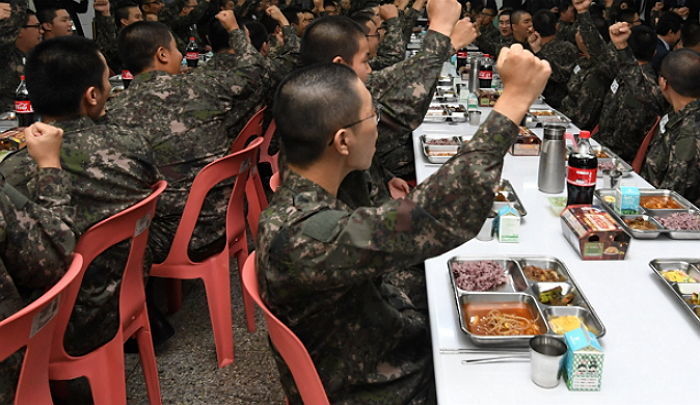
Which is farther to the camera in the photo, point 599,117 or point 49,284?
point 599,117

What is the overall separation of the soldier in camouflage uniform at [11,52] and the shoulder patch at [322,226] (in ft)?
12.1

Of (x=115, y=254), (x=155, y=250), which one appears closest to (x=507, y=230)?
(x=115, y=254)

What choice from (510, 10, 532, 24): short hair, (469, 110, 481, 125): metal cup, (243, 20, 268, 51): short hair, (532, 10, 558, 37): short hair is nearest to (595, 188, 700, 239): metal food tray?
(469, 110, 481, 125): metal cup

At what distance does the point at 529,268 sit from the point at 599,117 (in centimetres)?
308

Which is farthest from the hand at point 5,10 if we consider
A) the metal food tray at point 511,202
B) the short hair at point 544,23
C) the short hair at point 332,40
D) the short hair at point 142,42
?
the short hair at point 544,23

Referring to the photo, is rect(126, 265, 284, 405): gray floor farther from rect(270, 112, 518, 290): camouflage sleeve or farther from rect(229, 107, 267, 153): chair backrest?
rect(270, 112, 518, 290): camouflage sleeve

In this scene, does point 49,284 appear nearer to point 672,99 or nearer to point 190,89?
point 190,89

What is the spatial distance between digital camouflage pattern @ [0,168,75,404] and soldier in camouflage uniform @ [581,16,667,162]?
310 cm

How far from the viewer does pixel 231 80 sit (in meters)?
3.07

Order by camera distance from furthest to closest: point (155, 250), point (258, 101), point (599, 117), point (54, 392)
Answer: point (599, 117) < point (258, 101) < point (155, 250) < point (54, 392)

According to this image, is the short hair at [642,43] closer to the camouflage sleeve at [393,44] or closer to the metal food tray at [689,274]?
the camouflage sleeve at [393,44]

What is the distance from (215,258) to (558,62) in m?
3.66

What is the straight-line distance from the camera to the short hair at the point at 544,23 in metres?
5.34

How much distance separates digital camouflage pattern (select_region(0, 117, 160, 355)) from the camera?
2.00 m
